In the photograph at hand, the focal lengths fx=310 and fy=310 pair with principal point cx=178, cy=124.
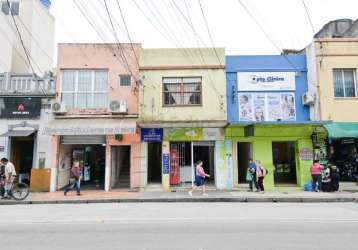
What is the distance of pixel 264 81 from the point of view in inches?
668

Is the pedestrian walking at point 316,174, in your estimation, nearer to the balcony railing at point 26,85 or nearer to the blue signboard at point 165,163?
the blue signboard at point 165,163

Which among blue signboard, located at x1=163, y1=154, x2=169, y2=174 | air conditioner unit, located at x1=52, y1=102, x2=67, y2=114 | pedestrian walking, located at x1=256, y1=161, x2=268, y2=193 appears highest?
air conditioner unit, located at x1=52, y1=102, x2=67, y2=114

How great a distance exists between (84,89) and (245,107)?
29.1 ft

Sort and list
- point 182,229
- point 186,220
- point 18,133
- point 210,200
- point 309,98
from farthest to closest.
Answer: point 309,98 < point 18,133 < point 210,200 < point 186,220 < point 182,229

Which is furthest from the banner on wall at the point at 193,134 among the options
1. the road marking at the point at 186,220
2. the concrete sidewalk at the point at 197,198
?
the road marking at the point at 186,220

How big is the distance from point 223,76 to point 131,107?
5308 mm

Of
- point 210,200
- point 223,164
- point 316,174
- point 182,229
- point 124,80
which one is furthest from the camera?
point 124,80

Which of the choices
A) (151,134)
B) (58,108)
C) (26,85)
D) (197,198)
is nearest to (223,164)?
(197,198)

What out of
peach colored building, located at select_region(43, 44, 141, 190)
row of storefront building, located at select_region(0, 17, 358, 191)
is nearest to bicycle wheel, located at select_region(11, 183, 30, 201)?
row of storefront building, located at select_region(0, 17, 358, 191)

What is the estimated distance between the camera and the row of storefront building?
53.8ft

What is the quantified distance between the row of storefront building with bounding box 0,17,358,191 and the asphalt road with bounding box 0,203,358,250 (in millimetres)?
5999

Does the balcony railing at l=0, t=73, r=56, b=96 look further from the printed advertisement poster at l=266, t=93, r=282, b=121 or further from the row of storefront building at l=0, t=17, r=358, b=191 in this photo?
the printed advertisement poster at l=266, t=93, r=282, b=121

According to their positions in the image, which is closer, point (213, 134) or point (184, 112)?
point (213, 134)

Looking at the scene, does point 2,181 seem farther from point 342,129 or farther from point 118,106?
point 342,129
